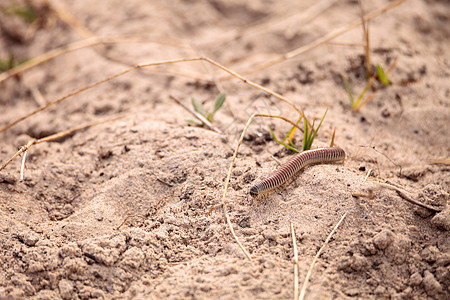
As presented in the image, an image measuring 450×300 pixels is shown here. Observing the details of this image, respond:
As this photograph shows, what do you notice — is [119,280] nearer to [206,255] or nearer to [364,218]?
[206,255]

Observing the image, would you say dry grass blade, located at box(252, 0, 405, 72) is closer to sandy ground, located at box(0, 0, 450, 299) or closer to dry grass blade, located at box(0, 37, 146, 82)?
sandy ground, located at box(0, 0, 450, 299)

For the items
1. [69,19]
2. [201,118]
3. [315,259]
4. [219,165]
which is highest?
[69,19]

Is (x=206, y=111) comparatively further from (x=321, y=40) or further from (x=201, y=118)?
(x=321, y=40)

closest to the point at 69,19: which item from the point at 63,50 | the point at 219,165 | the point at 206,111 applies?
the point at 63,50

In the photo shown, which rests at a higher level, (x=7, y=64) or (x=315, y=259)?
(x=7, y=64)

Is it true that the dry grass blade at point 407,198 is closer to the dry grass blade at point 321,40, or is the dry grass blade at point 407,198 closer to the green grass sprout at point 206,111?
the green grass sprout at point 206,111

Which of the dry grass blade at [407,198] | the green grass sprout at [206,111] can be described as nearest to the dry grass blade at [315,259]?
the dry grass blade at [407,198]
